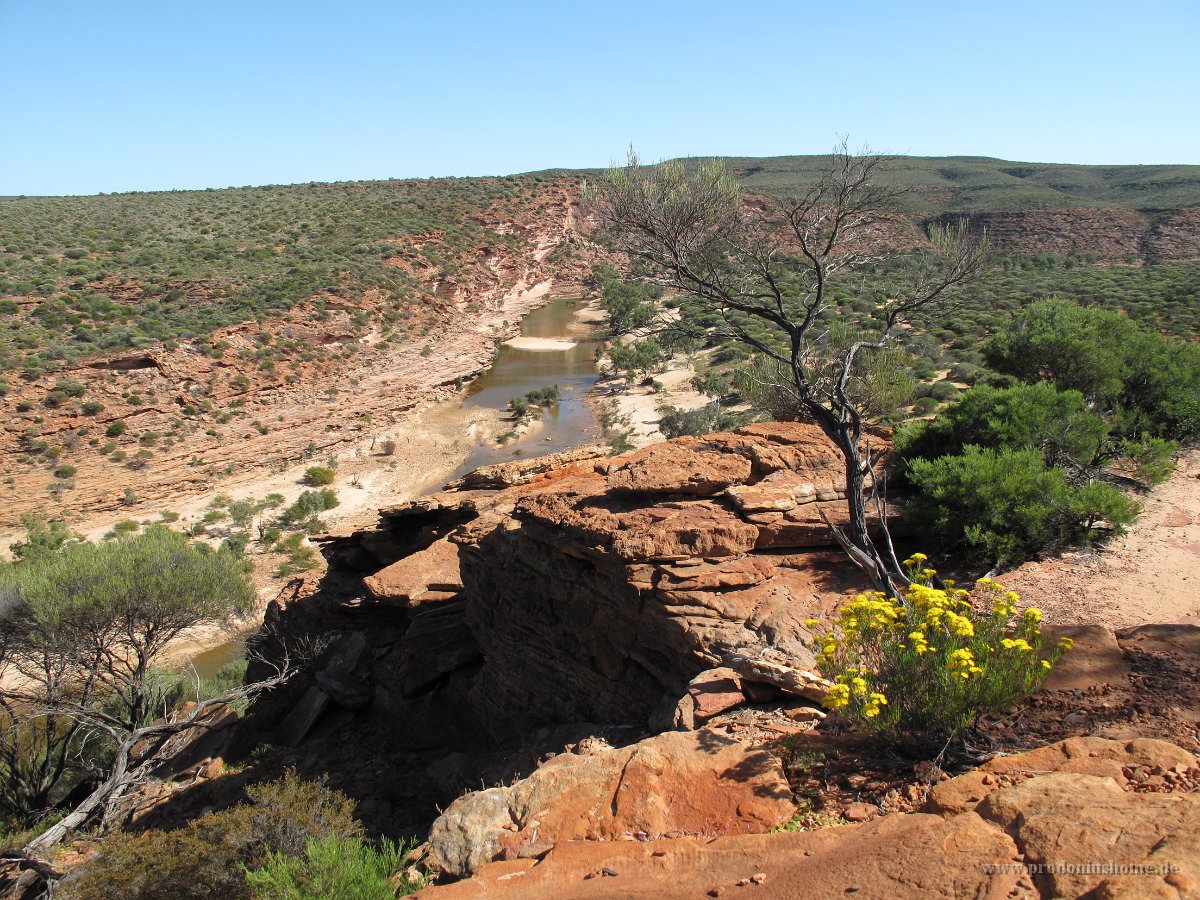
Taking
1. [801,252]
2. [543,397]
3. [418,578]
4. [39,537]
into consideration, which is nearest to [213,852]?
[418,578]

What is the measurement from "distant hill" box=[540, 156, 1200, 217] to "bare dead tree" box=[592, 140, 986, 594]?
4698 cm

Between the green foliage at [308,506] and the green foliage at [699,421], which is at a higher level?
the green foliage at [699,421]

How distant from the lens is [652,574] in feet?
25.0

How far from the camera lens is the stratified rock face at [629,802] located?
459cm

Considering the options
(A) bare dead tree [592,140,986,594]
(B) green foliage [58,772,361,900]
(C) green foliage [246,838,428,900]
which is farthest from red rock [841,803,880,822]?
(B) green foliage [58,772,361,900]

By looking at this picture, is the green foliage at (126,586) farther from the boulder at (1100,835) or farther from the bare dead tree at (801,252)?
the boulder at (1100,835)

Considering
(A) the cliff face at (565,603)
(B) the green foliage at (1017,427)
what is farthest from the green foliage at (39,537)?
(B) the green foliage at (1017,427)

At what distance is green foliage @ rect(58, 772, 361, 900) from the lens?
258 inches

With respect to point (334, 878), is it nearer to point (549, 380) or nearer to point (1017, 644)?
point (1017, 644)

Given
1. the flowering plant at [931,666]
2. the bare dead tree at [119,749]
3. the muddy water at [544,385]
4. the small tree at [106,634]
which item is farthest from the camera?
the muddy water at [544,385]

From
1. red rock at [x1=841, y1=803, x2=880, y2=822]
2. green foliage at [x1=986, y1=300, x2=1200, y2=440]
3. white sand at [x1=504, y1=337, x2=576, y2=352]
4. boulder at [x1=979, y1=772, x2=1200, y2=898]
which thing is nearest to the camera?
boulder at [x1=979, y1=772, x2=1200, y2=898]

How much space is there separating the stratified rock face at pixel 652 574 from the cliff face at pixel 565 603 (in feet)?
0.08

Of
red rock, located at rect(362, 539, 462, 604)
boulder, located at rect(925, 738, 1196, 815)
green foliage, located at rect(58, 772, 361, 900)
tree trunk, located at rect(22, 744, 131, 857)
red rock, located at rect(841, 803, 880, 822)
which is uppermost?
boulder, located at rect(925, 738, 1196, 815)

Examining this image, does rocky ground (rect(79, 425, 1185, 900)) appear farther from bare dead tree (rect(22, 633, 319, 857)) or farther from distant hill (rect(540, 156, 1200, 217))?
distant hill (rect(540, 156, 1200, 217))
